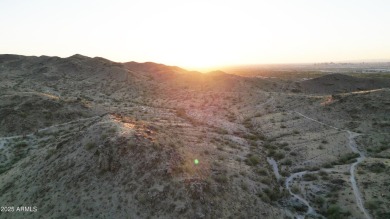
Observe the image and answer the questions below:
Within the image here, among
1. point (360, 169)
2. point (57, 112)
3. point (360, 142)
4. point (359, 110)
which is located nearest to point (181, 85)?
point (57, 112)

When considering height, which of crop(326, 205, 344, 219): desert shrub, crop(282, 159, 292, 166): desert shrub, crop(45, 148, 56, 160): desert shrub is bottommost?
crop(326, 205, 344, 219): desert shrub

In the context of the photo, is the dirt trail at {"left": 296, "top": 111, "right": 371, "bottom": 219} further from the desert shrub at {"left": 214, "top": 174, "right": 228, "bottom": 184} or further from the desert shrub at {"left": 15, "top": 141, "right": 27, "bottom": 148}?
the desert shrub at {"left": 15, "top": 141, "right": 27, "bottom": 148}

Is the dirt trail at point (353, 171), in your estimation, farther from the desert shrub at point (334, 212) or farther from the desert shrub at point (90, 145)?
the desert shrub at point (90, 145)

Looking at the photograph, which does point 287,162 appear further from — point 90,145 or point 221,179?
point 90,145

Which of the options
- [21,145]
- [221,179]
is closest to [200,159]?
[221,179]

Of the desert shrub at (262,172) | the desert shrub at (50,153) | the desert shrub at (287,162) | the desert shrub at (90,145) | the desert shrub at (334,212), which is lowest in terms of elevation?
the desert shrub at (334,212)

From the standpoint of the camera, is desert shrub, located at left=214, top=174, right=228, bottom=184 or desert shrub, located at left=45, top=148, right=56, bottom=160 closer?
desert shrub, located at left=214, top=174, right=228, bottom=184

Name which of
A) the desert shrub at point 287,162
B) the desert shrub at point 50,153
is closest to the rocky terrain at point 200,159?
the desert shrub at point 50,153

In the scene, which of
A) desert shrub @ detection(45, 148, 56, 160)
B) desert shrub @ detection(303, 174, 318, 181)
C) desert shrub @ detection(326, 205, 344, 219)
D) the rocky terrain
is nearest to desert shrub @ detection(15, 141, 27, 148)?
the rocky terrain

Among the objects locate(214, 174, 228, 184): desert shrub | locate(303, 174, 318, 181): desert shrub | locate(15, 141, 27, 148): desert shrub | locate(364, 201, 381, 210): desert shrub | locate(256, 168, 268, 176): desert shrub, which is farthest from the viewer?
locate(15, 141, 27, 148): desert shrub
